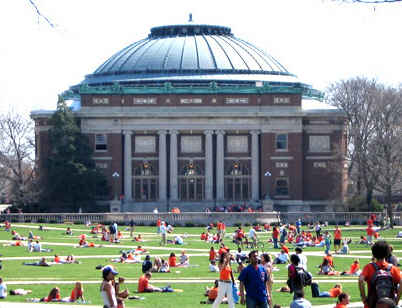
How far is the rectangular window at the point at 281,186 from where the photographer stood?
10488cm

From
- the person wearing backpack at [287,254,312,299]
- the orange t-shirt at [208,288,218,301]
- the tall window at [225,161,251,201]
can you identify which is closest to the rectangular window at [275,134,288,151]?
the tall window at [225,161,251,201]

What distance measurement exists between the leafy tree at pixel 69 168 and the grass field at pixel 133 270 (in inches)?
949

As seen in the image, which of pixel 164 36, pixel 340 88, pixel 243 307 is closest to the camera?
pixel 243 307

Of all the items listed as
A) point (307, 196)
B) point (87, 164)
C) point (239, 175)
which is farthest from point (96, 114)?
point (307, 196)

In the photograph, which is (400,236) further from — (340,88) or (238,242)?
(340,88)

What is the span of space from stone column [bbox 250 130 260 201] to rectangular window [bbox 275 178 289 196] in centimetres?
191

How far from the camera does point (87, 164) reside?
10144cm

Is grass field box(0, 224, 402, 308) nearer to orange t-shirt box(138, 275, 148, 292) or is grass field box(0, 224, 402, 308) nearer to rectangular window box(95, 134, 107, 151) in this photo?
orange t-shirt box(138, 275, 148, 292)

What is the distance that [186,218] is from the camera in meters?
86.8

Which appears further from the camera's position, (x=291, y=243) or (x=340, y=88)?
(x=340, y=88)

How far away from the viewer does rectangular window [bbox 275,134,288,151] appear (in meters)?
105

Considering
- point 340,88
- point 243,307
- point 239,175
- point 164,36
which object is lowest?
point 243,307

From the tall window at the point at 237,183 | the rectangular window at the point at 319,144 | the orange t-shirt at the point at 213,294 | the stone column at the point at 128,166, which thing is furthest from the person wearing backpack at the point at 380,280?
the rectangular window at the point at 319,144

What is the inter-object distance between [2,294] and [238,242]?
2880cm
